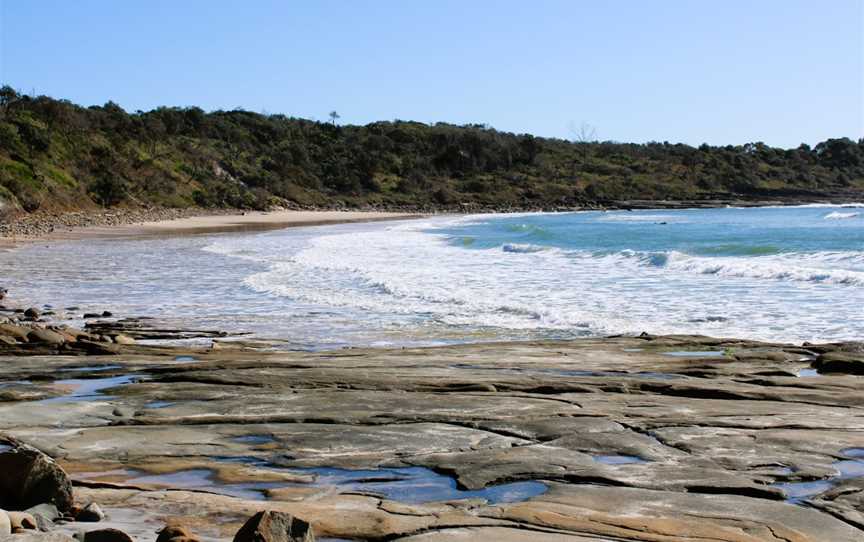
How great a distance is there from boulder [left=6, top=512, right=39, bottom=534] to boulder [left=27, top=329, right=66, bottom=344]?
22.5 feet

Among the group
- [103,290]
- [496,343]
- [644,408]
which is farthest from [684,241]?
[644,408]

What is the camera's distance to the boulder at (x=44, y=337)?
10859mm

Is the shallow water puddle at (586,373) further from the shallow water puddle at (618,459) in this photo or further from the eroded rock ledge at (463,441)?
the shallow water puddle at (618,459)

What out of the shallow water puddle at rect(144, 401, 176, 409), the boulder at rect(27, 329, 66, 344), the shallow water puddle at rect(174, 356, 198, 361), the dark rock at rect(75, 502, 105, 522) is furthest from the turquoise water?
the dark rock at rect(75, 502, 105, 522)

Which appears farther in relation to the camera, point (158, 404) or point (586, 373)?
point (586, 373)

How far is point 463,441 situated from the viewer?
6.44 metres

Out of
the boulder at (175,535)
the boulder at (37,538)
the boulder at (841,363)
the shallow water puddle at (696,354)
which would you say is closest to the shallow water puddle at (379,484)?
the boulder at (175,535)

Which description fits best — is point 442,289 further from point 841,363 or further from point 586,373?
point 841,363

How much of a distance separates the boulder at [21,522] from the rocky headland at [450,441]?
8 cm

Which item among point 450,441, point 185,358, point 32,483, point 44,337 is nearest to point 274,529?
point 32,483

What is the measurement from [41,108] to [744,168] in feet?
271

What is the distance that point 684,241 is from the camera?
131 ft

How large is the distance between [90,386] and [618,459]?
15.5ft

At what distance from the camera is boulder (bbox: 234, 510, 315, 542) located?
3.80 metres
